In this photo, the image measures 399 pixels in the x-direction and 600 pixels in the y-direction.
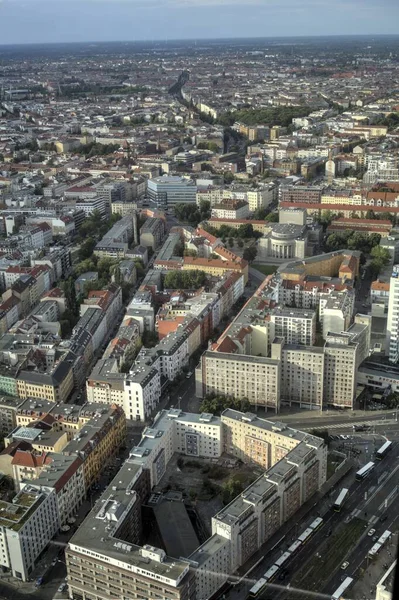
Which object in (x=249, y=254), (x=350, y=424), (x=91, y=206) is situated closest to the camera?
(x=350, y=424)

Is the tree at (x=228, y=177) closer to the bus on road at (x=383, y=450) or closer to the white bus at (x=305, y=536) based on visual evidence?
the bus on road at (x=383, y=450)

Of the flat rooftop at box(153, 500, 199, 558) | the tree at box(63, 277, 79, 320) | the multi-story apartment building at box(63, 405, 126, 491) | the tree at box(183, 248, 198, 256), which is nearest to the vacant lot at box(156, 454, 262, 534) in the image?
the flat rooftop at box(153, 500, 199, 558)

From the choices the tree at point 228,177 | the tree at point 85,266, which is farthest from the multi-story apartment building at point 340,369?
the tree at point 228,177

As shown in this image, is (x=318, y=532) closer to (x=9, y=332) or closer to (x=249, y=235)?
(x=9, y=332)

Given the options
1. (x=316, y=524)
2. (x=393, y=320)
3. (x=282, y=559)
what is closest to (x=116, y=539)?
(x=282, y=559)

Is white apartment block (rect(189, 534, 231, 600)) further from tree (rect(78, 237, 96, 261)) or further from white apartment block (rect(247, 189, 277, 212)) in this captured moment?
white apartment block (rect(247, 189, 277, 212))

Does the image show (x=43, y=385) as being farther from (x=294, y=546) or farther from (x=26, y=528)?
(x=294, y=546)
